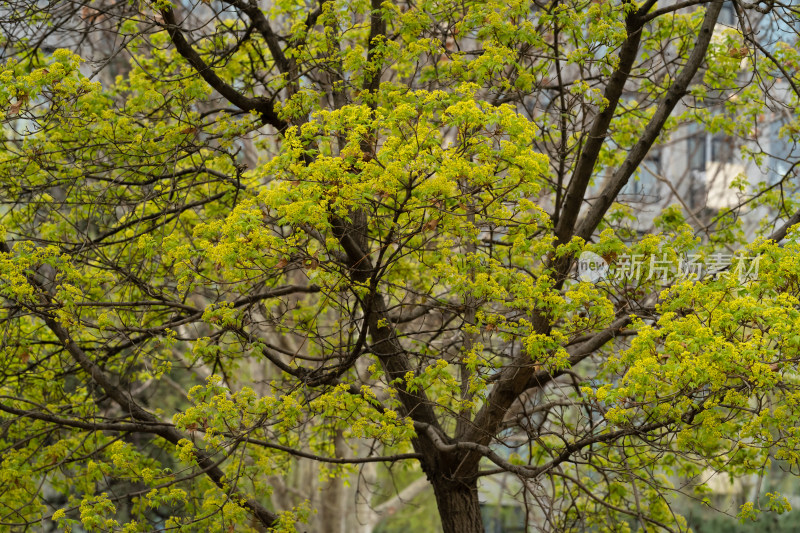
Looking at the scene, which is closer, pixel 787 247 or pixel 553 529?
pixel 787 247

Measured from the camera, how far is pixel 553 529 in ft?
18.2

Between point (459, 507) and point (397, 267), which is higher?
point (397, 267)

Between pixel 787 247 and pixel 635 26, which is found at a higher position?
pixel 635 26

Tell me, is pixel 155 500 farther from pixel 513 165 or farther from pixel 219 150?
pixel 513 165

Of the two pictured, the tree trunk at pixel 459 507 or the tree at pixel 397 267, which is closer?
the tree at pixel 397 267

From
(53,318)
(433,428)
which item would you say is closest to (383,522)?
(433,428)

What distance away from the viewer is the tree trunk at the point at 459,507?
7273 millimetres

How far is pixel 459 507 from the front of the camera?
729 cm

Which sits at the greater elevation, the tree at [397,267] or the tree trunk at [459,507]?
the tree at [397,267]

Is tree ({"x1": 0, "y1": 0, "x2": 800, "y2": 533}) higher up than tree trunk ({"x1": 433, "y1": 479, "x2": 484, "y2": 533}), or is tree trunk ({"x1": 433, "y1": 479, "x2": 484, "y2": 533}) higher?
tree ({"x1": 0, "y1": 0, "x2": 800, "y2": 533})

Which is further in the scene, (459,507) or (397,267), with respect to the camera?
(397,267)

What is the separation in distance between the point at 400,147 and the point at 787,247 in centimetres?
230

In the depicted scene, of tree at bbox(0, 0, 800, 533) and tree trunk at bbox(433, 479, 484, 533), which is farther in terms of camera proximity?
tree trunk at bbox(433, 479, 484, 533)

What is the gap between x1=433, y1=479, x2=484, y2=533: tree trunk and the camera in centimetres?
727
